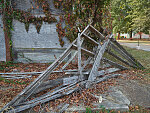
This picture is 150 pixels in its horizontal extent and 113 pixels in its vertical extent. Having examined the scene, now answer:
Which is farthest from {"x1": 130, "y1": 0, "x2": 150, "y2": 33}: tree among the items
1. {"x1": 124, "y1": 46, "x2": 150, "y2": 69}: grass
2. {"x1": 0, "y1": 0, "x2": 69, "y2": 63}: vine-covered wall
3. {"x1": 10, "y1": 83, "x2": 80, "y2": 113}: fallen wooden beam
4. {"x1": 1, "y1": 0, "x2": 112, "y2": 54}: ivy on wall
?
{"x1": 10, "y1": 83, "x2": 80, "y2": 113}: fallen wooden beam

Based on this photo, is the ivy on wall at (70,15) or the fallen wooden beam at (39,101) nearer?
the fallen wooden beam at (39,101)

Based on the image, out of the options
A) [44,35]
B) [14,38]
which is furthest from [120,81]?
[14,38]

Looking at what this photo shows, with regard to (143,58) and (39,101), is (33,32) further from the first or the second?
(143,58)

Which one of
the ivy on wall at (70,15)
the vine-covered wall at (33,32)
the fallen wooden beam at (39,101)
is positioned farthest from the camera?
the vine-covered wall at (33,32)

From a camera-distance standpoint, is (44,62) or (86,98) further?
(44,62)

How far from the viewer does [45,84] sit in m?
3.27

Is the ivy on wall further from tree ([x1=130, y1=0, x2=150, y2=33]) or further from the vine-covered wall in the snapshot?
tree ([x1=130, y1=0, x2=150, y2=33])

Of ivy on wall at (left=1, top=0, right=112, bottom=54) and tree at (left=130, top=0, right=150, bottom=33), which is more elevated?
tree at (left=130, top=0, right=150, bottom=33)

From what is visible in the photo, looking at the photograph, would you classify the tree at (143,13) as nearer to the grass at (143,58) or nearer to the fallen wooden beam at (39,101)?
the grass at (143,58)

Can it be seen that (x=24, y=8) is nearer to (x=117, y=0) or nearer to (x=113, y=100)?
(x=113, y=100)

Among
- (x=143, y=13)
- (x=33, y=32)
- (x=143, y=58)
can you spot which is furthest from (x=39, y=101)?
(x=143, y=13)

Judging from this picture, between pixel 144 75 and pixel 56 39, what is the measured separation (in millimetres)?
4799

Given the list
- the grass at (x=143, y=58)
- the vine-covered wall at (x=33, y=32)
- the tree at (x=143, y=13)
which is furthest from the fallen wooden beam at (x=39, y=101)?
the tree at (x=143, y=13)

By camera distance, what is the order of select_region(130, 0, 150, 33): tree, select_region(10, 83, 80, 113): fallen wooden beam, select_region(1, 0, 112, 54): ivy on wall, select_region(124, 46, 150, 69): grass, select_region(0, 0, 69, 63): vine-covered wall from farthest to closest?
select_region(130, 0, 150, 33): tree → select_region(124, 46, 150, 69): grass → select_region(0, 0, 69, 63): vine-covered wall → select_region(1, 0, 112, 54): ivy on wall → select_region(10, 83, 80, 113): fallen wooden beam
